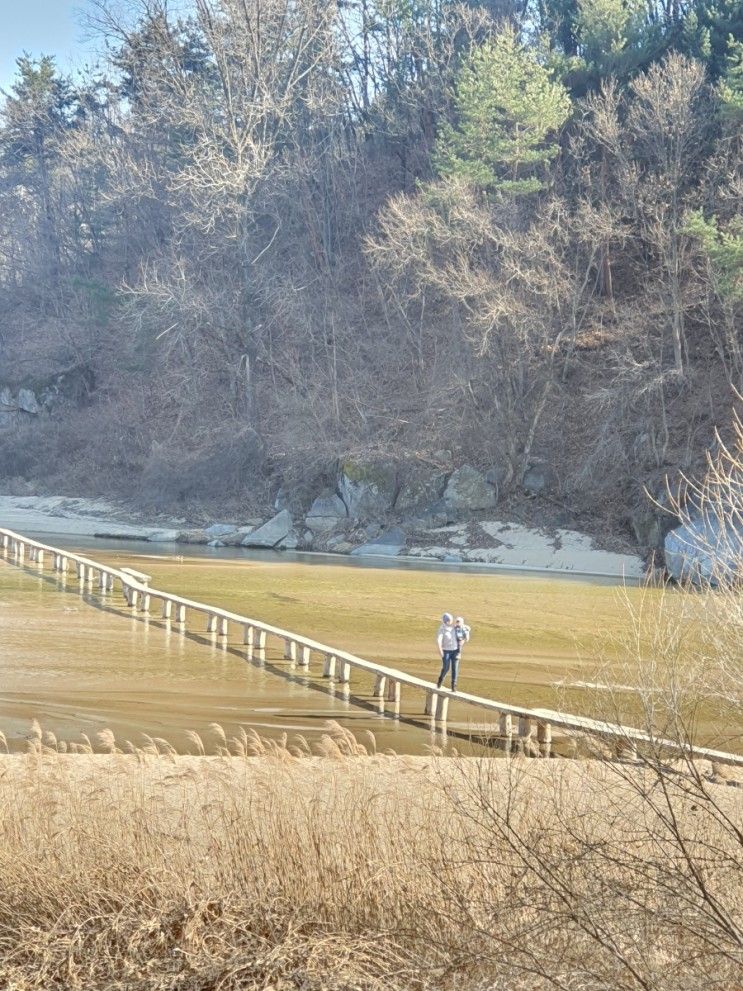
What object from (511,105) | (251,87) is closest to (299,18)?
(251,87)

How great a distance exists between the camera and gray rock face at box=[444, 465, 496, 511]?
43688 mm

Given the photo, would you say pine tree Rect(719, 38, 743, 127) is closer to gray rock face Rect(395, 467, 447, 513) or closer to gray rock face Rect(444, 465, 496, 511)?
gray rock face Rect(444, 465, 496, 511)

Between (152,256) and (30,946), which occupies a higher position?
(152,256)

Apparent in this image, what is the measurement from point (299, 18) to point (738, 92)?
912 inches

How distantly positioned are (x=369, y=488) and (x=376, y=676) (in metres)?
26.3

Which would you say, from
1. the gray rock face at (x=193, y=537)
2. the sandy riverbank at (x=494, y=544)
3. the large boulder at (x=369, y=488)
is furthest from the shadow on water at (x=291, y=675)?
the large boulder at (x=369, y=488)

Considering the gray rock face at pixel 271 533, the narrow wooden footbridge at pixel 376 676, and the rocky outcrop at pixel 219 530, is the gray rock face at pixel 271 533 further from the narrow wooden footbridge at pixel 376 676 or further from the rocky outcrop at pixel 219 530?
the narrow wooden footbridge at pixel 376 676

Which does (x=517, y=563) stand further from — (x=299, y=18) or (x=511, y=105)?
(x=299, y=18)

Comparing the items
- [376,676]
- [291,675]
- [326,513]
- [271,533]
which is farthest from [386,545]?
[376,676]

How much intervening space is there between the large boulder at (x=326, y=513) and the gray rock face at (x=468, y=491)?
4466mm

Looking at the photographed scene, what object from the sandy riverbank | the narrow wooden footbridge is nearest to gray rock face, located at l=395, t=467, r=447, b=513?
the sandy riverbank

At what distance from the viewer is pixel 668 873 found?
6230mm

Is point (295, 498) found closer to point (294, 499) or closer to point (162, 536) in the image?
point (294, 499)

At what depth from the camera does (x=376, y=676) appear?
19375 mm
